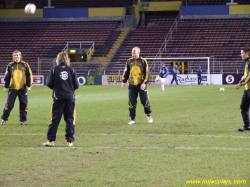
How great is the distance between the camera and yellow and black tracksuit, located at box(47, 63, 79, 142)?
9047 mm

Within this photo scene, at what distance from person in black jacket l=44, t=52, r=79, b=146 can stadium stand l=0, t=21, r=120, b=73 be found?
42.5 meters

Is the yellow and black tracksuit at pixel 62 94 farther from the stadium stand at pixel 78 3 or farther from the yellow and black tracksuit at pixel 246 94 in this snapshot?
the stadium stand at pixel 78 3

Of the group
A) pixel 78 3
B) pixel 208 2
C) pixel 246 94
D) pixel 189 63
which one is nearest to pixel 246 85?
pixel 246 94

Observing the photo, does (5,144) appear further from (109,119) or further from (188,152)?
(109,119)

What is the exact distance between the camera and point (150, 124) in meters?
13.3

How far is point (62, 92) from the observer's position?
907 cm

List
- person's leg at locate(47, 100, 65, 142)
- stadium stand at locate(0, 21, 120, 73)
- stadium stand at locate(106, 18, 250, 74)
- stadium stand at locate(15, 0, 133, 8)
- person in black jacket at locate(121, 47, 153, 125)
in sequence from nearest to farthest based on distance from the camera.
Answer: person's leg at locate(47, 100, 65, 142), person in black jacket at locate(121, 47, 153, 125), stadium stand at locate(106, 18, 250, 74), stadium stand at locate(0, 21, 120, 73), stadium stand at locate(15, 0, 133, 8)

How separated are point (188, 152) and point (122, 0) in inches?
2047

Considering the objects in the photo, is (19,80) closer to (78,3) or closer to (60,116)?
(60,116)

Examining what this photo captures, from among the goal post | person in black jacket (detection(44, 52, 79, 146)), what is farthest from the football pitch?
the goal post

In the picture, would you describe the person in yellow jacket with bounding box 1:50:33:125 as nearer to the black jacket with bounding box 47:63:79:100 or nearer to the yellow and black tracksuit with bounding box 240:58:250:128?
the black jacket with bounding box 47:63:79:100

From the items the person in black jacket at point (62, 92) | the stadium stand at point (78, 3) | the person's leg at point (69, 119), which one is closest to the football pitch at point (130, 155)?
the person's leg at point (69, 119)

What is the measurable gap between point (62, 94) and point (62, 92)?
0.04 m

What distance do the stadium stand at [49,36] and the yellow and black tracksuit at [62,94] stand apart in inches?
1674
